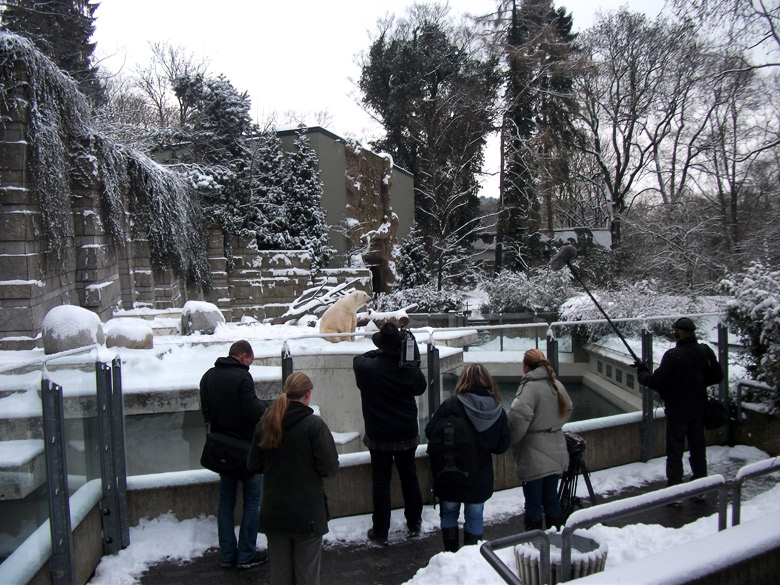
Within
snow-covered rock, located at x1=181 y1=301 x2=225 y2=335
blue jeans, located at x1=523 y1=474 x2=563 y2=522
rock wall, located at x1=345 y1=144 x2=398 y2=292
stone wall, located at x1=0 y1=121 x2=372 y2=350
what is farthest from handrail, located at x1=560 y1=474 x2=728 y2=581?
rock wall, located at x1=345 y1=144 x2=398 y2=292

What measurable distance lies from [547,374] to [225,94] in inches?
741

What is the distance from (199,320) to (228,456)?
185 inches

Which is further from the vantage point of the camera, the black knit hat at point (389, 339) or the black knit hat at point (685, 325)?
the black knit hat at point (685, 325)

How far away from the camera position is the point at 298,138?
22.6 meters

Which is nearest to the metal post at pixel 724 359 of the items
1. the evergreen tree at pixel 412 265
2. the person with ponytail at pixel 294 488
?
the person with ponytail at pixel 294 488

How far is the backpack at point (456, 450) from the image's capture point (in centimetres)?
388

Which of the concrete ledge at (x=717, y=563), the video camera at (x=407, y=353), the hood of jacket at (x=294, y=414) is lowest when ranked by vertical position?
the concrete ledge at (x=717, y=563)

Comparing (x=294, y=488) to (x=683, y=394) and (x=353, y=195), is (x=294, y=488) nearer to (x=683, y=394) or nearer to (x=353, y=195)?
(x=683, y=394)

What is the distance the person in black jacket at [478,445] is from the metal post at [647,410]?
2.77 meters

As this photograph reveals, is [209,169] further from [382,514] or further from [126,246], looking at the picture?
[382,514]

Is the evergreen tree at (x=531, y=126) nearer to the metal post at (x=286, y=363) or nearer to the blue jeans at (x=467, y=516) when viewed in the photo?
the metal post at (x=286, y=363)

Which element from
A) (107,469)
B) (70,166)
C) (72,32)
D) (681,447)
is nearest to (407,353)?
(107,469)

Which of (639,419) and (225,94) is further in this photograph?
(225,94)

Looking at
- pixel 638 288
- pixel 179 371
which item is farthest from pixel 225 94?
pixel 179 371
